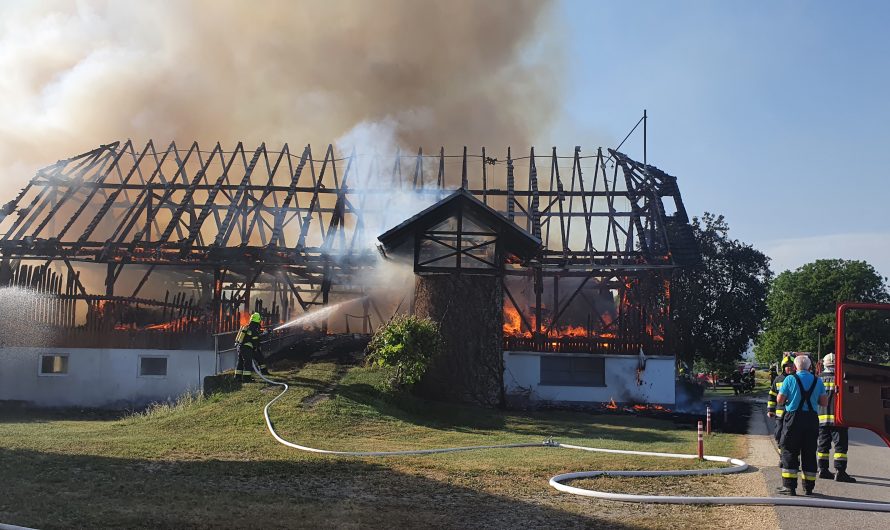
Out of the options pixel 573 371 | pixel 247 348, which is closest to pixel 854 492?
pixel 247 348

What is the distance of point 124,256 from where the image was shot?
32.5m

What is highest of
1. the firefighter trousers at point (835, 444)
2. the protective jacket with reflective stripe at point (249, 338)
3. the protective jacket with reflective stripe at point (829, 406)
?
the protective jacket with reflective stripe at point (249, 338)

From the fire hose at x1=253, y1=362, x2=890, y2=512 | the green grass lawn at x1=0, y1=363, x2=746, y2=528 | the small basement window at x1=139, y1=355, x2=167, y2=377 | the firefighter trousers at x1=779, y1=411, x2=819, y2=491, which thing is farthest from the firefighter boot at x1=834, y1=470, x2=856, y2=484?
the small basement window at x1=139, y1=355, x2=167, y2=377

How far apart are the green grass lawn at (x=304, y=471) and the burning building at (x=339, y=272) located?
6.88 m

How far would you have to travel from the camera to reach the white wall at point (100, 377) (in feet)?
84.4

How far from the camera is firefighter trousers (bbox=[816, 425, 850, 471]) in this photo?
40.1 feet

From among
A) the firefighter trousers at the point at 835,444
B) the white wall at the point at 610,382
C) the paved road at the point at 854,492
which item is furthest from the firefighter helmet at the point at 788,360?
the white wall at the point at 610,382

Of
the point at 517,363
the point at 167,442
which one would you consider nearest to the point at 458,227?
the point at 517,363

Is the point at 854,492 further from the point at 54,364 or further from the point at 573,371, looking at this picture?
the point at 54,364

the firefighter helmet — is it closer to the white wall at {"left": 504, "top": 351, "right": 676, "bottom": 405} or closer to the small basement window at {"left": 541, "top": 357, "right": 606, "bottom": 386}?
the white wall at {"left": 504, "top": 351, "right": 676, "bottom": 405}

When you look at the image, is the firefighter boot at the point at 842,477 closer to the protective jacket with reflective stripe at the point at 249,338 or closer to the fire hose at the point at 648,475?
the fire hose at the point at 648,475

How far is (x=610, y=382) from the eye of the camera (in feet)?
91.5

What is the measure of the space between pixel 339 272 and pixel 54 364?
11.8m

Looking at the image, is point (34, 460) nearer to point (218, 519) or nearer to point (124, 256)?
point (218, 519)
